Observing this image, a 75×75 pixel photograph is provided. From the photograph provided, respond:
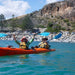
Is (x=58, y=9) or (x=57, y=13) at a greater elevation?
(x=58, y=9)

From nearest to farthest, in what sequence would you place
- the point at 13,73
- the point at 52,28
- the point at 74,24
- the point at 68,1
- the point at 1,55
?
the point at 13,73 → the point at 1,55 → the point at 52,28 → the point at 74,24 → the point at 68,1

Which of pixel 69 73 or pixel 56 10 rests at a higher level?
pixel 56 10

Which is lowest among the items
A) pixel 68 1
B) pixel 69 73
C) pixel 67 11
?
pixel 69 73

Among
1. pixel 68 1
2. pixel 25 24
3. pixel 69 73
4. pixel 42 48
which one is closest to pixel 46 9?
pixel 68 1

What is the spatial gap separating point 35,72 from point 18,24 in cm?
5914

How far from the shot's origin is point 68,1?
Result: 79.6 metres

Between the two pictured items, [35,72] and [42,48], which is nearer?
[35,72]

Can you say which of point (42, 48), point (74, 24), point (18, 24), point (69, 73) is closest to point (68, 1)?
point (74, 24)

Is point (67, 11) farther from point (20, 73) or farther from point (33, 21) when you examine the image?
point (20, 73)

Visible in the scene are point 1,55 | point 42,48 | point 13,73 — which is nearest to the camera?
point 13,73

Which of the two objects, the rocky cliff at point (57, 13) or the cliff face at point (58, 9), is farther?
the cliff face at point (58, 9)

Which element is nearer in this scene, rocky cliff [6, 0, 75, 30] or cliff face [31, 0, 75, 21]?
rocky cliff [6, 0, 75, 30]

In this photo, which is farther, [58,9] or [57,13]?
[58,9]

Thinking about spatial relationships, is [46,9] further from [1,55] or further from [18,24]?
[1,55]
